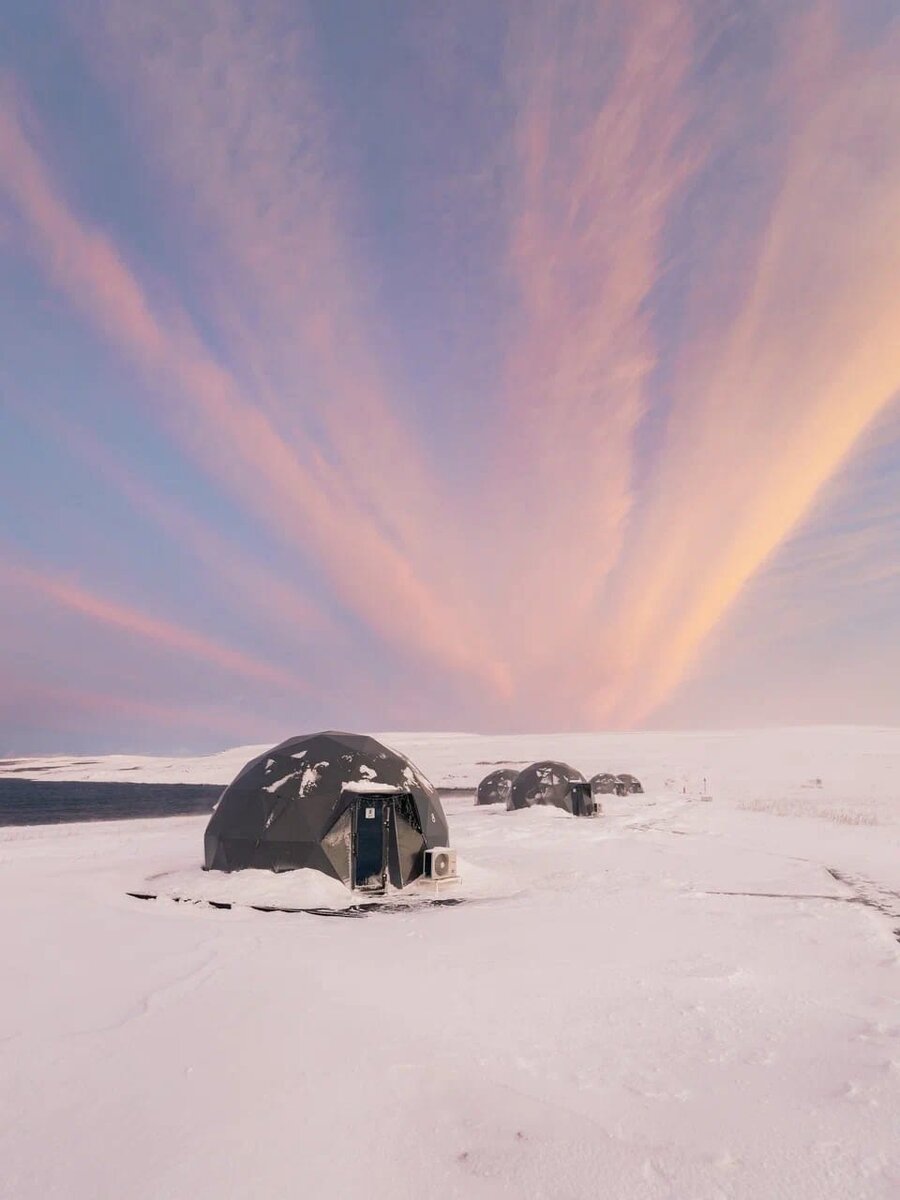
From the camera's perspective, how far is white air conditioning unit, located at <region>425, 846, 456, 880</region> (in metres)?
13.4

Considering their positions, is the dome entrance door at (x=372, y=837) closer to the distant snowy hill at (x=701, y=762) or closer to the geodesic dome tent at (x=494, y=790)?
the distant snowy hill at (x=701, y=762)

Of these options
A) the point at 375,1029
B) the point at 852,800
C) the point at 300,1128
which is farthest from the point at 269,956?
the point at 852,800

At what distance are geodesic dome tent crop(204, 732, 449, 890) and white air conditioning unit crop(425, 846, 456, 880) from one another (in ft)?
1.33

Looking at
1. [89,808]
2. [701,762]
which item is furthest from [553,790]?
[701,762]

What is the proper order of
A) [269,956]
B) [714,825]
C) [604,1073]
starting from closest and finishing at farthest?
[604,1073], [269,956], [714,825]

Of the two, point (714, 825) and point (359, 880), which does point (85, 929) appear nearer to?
point (359, 880)

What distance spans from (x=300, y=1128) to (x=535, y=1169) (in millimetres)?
1607

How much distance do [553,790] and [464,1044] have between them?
28543mm

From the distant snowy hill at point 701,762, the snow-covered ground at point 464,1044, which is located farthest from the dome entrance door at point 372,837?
the distant snowy hill at point 701,762

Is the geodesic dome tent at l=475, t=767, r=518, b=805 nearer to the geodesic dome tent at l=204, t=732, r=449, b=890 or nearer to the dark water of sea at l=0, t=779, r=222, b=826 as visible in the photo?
the dark water of sea at l=0, t=779, r=222, b=826

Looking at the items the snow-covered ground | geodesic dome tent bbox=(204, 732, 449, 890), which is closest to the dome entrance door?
geodesic dome tent bbox=(204, 732, 449, 890)

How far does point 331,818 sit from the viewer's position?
13.9 metres

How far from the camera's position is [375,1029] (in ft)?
20.3

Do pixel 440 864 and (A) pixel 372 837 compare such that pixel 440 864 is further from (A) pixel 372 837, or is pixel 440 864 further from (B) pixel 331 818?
(B) pixel 331 818
